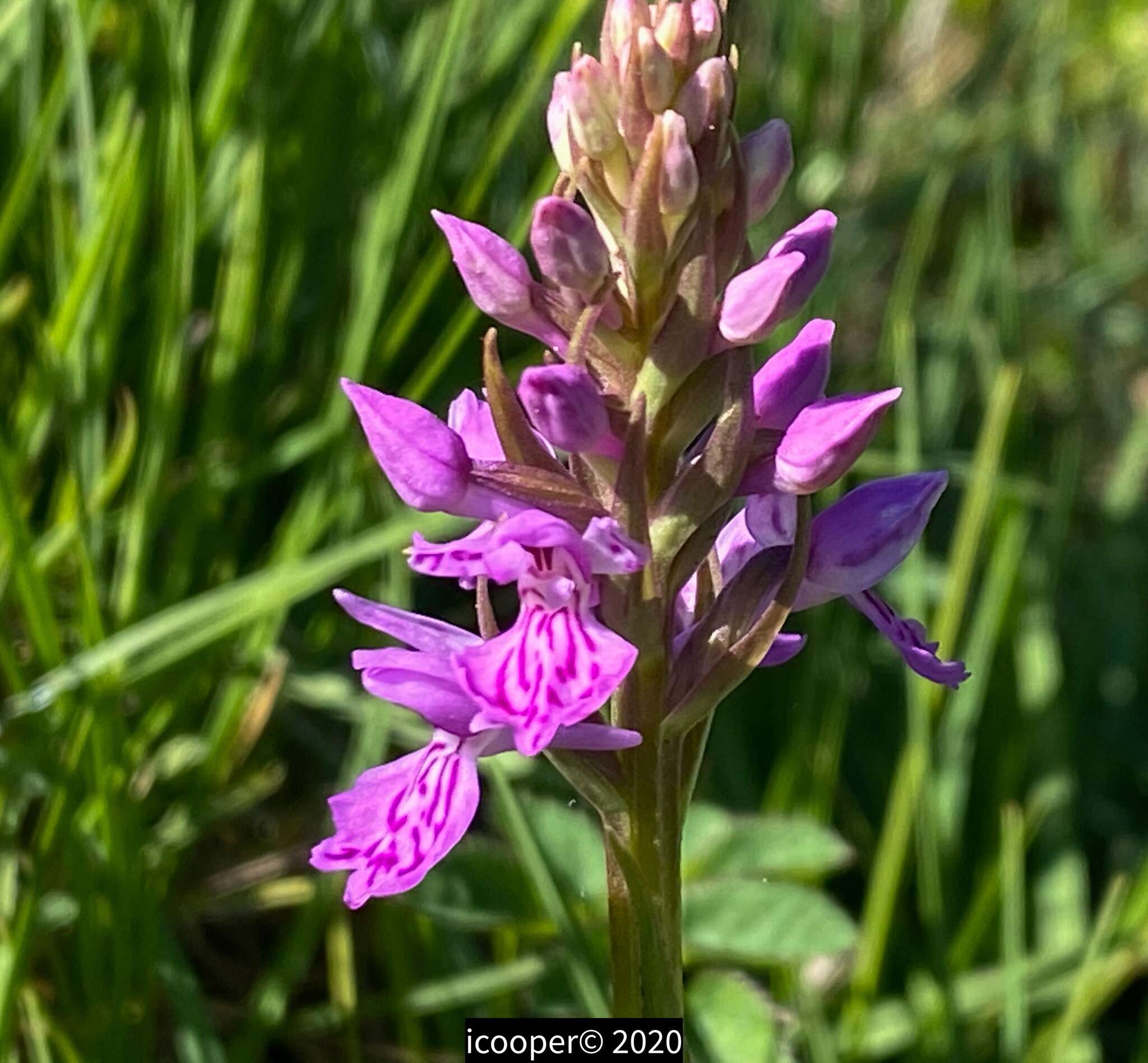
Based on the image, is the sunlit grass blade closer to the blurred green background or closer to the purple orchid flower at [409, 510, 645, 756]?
the blurred green background

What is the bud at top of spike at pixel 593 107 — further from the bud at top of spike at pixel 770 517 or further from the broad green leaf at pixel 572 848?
the broad green leaf at pixel 572 848

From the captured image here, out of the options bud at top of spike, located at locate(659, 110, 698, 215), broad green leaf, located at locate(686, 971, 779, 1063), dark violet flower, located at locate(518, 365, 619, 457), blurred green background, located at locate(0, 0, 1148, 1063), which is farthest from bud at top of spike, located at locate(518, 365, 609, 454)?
broad green leaf, located at locate(686, 971, 779, 1063)

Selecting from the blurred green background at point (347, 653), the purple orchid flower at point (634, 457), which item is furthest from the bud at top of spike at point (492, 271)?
the blurred green background at point (347, 653)

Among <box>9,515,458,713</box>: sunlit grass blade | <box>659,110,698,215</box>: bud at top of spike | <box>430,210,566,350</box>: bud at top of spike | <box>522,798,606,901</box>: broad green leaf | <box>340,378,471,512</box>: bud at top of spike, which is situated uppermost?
<box>659,110,698,215</box>: bud at top of spike

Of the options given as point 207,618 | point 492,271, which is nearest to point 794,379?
point 492,271

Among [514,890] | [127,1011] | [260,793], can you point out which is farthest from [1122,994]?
[127,1011]

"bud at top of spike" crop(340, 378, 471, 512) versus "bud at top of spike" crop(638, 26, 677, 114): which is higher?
"bud at top of spike" crop(638, 26, 677, 114)

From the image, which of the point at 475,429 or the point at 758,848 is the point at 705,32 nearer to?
the point at 475,429
